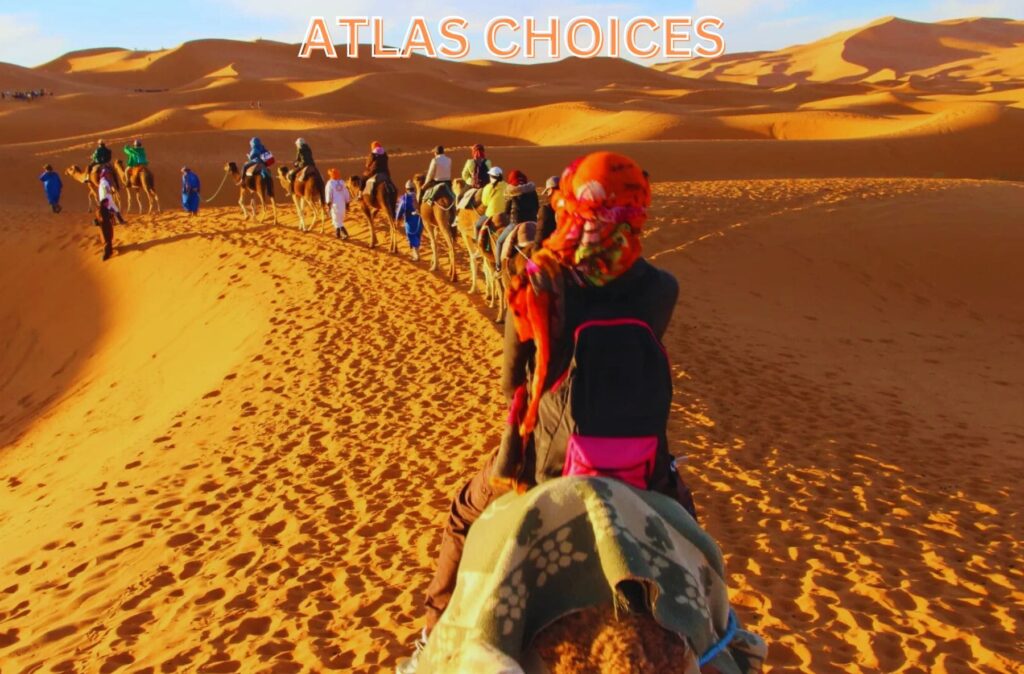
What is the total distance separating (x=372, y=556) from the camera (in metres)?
6.14

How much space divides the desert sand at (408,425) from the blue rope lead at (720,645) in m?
2.70

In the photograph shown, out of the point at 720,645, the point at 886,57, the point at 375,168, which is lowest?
the point at 720,645

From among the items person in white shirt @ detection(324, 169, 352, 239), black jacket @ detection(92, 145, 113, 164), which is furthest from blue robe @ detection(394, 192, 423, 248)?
black jacket @ detection(92, 145, 113, 164)

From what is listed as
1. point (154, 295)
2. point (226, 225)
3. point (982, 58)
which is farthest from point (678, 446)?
point (982, 58)

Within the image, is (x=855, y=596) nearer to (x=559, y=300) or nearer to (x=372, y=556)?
(x=372, y=556)

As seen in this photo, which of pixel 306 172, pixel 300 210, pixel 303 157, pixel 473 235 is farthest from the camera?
pixel 300 210

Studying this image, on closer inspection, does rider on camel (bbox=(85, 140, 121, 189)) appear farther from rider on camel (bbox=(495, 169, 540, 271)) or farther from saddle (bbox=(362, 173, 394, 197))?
rider on camel (bbox=(495, 169, 540, 271))

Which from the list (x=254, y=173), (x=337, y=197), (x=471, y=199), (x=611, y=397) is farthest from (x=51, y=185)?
(x=611, y=397)

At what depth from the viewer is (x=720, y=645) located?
222 centimetres

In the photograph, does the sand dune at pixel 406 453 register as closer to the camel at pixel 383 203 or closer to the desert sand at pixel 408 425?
the desert sand at pixel 408 425

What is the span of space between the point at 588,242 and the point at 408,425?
6202 mm

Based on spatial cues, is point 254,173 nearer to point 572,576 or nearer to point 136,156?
point 136,156

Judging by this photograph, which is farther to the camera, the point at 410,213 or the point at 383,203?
the point at 383,203

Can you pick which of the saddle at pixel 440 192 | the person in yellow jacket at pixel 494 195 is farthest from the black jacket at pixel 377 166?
the person in yellow jacket at pixel 494 195
